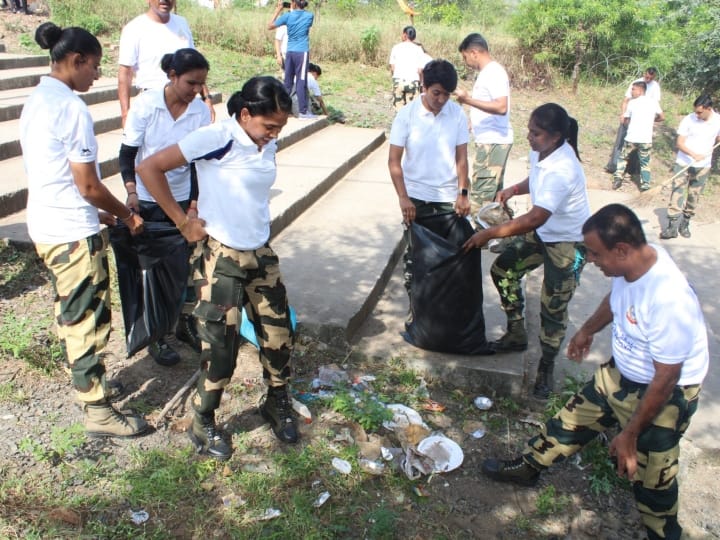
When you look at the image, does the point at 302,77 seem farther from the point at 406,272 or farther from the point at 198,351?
the point at 198,351

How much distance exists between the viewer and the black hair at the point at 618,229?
2479 millimetres

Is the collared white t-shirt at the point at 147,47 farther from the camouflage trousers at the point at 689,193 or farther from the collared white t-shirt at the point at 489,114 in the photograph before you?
the camouflage trousers at the point at 689,193

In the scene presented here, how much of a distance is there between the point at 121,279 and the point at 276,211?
251cm

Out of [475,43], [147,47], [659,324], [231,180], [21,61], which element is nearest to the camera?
[659,324]

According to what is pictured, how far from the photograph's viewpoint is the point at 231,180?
2721 millimetres

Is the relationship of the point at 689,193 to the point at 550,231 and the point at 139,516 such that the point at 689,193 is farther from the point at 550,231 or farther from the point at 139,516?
the point at 139,516

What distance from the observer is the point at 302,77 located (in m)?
9.16

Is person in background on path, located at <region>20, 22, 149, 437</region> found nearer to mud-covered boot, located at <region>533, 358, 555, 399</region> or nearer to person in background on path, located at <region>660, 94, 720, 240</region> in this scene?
mud-covered boot, located at <region>533, 358, 555, 399</region>

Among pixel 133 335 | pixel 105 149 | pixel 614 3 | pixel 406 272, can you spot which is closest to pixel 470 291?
pixel 406 272

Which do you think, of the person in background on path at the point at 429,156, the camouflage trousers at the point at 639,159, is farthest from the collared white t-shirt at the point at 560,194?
the camouflage trousers at the point at 639,159

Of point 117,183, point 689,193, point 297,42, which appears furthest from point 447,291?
point 297,42

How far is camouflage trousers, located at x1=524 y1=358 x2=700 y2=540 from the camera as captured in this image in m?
2.58

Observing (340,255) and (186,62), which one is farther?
(340,255)

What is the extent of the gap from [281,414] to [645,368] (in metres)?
1.77
